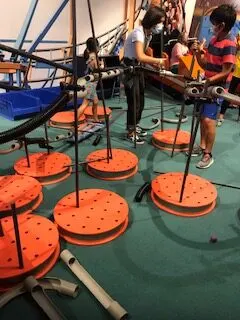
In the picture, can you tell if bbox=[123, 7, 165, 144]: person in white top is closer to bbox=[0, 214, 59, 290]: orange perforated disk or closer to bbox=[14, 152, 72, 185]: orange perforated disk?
bbox=[14, 152, 72, 185]: orange perforated disk

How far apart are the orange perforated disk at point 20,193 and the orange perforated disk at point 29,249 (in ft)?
0.57

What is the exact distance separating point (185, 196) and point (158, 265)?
63 centimetres

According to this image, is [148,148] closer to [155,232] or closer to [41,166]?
[41,166]

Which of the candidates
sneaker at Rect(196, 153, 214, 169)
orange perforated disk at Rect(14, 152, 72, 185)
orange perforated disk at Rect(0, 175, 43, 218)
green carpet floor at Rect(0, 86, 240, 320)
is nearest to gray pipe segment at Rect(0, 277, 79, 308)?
green carpet floor at Rect(0, 86, 240, 320)

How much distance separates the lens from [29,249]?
4.74ft

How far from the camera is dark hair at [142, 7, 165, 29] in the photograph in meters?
2.44

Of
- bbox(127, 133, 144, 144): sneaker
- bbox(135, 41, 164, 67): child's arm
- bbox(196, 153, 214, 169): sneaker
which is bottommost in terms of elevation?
bbox(127, 133, 144, 144): sneaker

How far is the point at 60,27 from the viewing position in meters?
5.55

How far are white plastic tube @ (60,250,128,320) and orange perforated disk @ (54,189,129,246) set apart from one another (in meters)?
0.15

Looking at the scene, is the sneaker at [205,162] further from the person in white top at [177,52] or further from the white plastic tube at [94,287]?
the person in white top at [177,52]

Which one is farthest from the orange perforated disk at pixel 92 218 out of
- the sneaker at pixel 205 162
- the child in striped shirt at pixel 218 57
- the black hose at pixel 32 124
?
the sneaker at pixel 205 162

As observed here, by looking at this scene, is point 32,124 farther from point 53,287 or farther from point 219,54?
point 219,54

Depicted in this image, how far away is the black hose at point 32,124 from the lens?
1.12m

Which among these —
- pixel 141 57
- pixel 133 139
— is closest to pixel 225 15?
pixel 141 57
